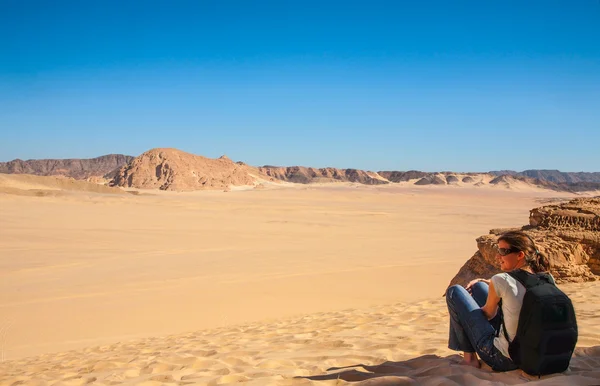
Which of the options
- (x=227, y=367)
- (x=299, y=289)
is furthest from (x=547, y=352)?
(x=299, y=289)

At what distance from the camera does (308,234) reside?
20500 millimetres

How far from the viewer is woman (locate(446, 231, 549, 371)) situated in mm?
2686

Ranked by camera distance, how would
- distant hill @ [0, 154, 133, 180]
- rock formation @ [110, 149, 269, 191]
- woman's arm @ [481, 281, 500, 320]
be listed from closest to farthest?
woman's arm @ [481, 281, 500, 320], rock formation @ [110, 149, 269, 191], distant hill @ [0, 154, 133, 180]

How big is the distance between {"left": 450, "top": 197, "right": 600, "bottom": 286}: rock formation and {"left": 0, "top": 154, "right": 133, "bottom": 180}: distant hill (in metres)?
163

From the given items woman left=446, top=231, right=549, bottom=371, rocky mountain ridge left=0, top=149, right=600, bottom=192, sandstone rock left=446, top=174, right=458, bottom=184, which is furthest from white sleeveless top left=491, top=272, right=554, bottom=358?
sandstone rock left=446, top=174, right=458, bottom=184

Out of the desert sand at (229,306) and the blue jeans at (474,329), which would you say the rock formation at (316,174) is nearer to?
the desert sand at (229,306)

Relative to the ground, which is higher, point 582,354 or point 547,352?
point 547,352

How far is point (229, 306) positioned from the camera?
8312mm

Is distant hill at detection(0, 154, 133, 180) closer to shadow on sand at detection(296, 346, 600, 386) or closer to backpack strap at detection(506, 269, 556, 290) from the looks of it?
shadow on sand at detection(296, 346, 600, 386)

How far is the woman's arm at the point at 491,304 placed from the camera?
280 centimetres

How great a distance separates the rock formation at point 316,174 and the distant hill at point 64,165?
59.4 metres

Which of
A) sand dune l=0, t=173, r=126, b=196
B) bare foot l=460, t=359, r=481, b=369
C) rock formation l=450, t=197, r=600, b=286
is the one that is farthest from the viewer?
sand dune l=0, t=173, r=126, b=196

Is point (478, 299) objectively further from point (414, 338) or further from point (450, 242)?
point (450, 242)

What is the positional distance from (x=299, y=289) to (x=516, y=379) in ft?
23.1
